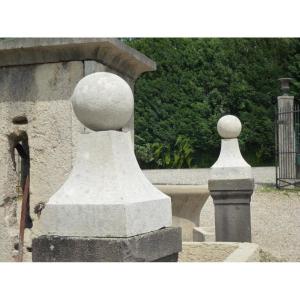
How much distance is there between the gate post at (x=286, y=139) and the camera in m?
13.0

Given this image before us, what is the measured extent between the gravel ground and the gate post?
0.69 m

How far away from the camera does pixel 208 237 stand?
6.70 metres

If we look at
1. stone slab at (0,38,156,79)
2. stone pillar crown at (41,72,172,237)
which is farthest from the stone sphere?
stone slab at (0,38,156,79)

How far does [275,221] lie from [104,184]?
7.94 meters

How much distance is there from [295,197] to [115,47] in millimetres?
9129

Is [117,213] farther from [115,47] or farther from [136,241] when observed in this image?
[115,47]

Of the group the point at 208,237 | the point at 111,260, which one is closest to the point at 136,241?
the point at 111,260

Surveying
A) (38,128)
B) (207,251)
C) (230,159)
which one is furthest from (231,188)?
(38,128)

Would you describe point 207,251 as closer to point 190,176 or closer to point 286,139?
point 286,139

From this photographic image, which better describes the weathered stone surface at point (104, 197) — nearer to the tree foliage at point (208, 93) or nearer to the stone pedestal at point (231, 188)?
the stone pedestal at point (231, 188)

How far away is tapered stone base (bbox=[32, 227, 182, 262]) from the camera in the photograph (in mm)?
2244

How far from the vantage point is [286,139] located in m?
13.0

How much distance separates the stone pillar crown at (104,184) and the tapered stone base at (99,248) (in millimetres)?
34

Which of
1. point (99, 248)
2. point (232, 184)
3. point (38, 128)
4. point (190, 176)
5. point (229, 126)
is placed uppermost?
point (229, 126)
